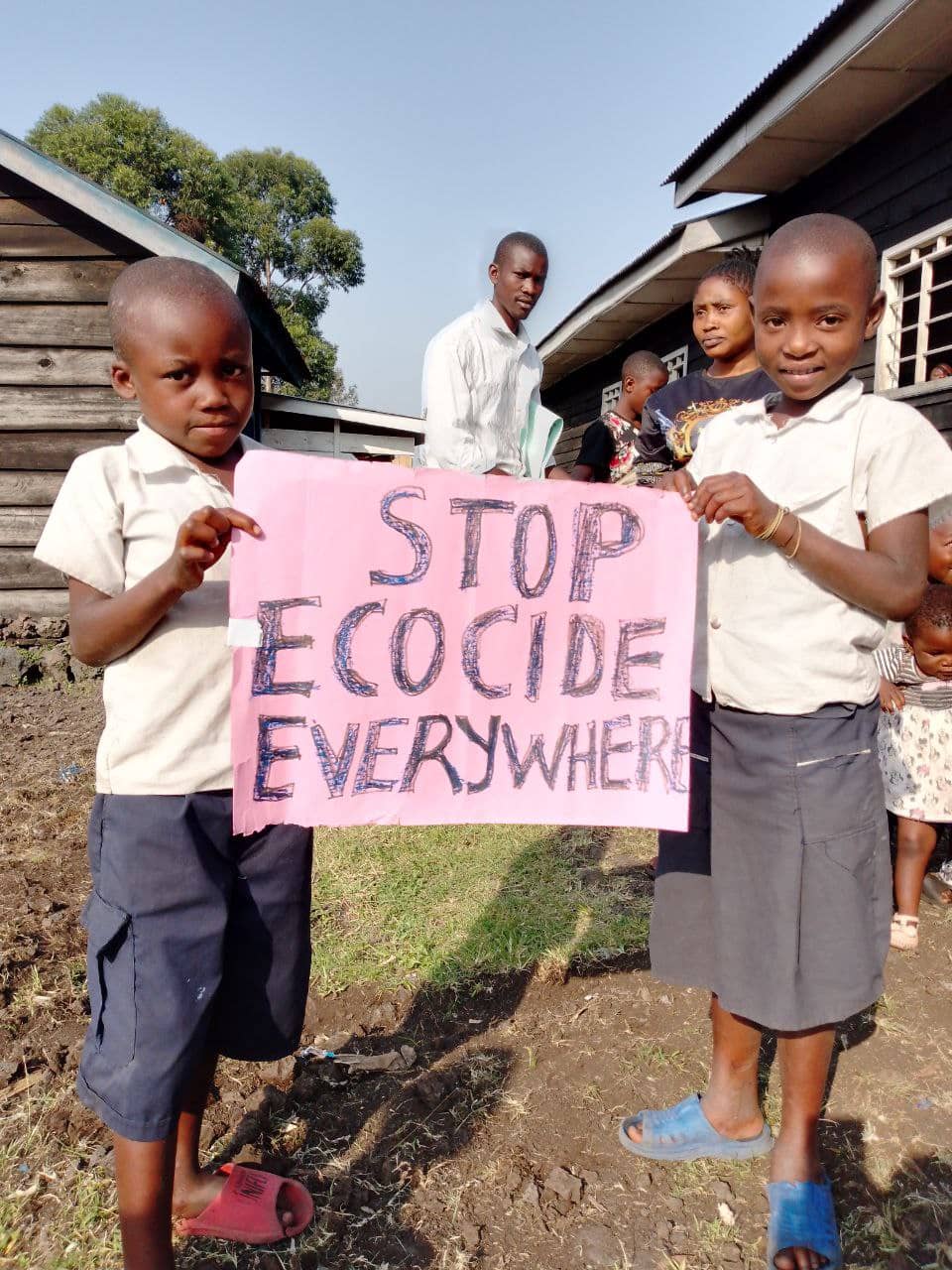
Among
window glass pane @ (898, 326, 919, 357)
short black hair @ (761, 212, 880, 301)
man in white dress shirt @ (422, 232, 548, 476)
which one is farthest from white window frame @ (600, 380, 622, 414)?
short black hair @ (761, 212, 880, 301)

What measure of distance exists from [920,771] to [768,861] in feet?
5.98

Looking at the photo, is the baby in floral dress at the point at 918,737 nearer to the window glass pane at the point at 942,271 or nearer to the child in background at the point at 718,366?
the child in background at the point at 718,366

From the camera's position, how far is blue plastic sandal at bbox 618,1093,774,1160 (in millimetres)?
1793

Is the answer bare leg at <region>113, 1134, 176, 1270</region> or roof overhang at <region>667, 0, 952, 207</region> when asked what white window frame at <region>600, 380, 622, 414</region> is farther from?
bare leg at <region>113, 1134, 176, 1270</region>

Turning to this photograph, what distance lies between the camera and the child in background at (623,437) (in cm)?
376

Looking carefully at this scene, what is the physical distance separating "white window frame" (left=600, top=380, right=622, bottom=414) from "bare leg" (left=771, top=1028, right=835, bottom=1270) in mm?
10820

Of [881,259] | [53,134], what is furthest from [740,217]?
[53,134]

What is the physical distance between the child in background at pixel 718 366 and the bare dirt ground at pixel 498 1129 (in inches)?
67.2

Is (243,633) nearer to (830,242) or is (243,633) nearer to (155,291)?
(155,291)

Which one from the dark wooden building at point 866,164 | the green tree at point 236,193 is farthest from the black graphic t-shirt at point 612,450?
the green tree at point 236,193

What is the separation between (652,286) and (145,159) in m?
24.5

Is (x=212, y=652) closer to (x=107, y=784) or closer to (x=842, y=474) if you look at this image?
(x=107, y=784)

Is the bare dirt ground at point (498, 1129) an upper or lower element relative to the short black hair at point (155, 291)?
lower

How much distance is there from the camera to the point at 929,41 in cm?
427
